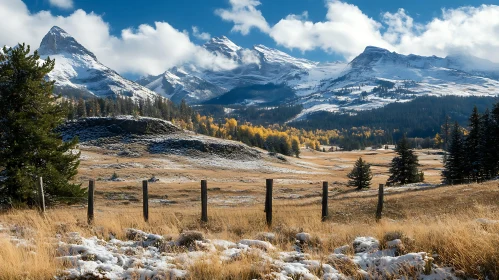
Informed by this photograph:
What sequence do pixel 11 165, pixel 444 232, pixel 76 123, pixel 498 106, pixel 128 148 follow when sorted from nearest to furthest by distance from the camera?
pixel 444 232 → pixel 11 165 → pixel 498 106 → pixel 128 148 → pixel 76 123

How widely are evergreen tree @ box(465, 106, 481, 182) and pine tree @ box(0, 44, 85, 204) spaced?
53.5 metres

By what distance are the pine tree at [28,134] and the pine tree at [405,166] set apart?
49230 millimetres

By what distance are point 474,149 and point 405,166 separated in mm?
9957

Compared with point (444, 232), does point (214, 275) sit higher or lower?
lower

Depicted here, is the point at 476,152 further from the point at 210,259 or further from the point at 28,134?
the point at 28,134

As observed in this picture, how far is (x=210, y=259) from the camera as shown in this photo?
273 inches

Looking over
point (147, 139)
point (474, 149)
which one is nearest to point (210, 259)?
point (474, 149)

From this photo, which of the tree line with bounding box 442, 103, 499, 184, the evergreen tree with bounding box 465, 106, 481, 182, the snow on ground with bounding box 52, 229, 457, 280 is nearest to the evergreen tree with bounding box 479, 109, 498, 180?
the tree line with bounding box 442, 103, 499, 184

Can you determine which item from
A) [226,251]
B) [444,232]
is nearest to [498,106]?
[444,232]

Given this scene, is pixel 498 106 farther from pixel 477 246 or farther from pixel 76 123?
pixel 76 123

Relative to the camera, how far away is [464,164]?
167 ft

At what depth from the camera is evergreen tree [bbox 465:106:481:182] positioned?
50031 mm

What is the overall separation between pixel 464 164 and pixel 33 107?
183ft

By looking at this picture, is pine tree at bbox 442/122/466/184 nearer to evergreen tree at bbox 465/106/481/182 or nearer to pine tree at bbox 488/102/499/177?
evergreen tree at bbox 465/106/481/182
